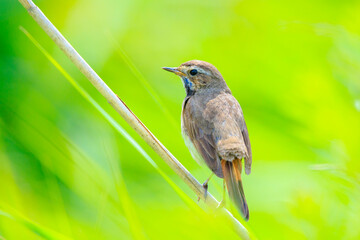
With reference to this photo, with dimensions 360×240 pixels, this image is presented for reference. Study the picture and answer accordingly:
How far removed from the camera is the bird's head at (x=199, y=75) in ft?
13.0

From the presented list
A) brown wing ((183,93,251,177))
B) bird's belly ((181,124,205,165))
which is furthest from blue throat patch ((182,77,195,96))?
bird's belly ((181,124,205,165))

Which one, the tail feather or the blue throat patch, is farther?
the blue throat patch

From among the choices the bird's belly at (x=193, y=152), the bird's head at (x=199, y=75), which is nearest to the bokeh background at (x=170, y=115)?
the bird's belly at (x=193, y=152)

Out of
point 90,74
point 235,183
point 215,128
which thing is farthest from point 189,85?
point 90,74

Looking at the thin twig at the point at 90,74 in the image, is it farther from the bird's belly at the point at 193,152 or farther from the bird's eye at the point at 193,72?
the bird's eye at the point at 193,72

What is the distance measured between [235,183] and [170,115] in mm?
735

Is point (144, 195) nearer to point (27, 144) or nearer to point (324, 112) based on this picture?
point (27, 144)

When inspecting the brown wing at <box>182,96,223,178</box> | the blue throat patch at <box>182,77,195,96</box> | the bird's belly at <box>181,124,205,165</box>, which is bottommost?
the bird's belly at <box>181,124,205,165</box>

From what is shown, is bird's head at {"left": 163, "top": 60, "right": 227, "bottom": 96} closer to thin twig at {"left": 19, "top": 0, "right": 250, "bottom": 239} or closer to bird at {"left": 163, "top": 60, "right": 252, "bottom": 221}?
bird at {"left": 163, "top": 60, "right": 252, "bottom": 221}

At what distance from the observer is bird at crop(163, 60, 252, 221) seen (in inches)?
120

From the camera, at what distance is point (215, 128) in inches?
133

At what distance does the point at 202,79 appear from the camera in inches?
157

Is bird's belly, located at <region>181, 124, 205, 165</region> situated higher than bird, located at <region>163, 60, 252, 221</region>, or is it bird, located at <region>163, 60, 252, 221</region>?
bird, located at <region>163, 60, 252, 221</region>

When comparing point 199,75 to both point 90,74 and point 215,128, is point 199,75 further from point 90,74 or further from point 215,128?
point 90,74
